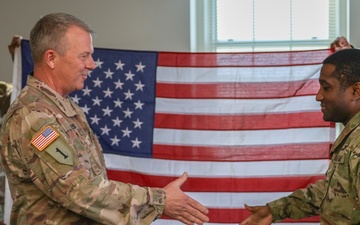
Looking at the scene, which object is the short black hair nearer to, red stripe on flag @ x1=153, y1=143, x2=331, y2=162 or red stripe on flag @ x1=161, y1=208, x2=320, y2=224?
red stripe on flag @ x1=153, y1=143, x2=331, y2=162

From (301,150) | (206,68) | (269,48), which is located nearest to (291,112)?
(301,150)

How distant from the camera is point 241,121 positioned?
14.1 feet

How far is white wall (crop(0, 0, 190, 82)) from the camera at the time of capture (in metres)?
4.95

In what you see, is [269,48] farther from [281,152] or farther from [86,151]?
[86,151]

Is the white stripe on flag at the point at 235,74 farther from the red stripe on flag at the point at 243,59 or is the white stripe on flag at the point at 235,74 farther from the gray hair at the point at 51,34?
the gray hair at the point at 51,34

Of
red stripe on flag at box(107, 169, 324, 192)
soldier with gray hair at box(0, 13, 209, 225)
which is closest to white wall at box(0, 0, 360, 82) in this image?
red stripe on flag at box(107, 169, 324, 192)

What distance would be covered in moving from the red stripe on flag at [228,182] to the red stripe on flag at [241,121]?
0.31 metres

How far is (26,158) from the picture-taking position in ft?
7.68

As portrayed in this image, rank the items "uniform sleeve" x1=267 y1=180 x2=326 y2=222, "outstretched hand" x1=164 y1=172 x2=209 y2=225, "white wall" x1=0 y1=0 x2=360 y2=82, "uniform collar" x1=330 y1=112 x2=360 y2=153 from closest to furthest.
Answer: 1. "outstretched hand" x1=164 y1=172 x2=209 y2=225
2. "uniform collar" x1=330 y1=112 x2=360 y2=153
3. "uniform sleeve" x1=267 y1=180 x2=326 y2=222
4. "white wall" x1=0 y1=0 x2=360 y2=82

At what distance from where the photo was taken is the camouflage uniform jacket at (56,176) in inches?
90.8

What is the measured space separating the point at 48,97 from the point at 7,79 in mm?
2799

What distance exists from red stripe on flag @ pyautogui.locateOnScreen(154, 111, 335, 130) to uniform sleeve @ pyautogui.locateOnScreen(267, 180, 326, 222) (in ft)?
3.49

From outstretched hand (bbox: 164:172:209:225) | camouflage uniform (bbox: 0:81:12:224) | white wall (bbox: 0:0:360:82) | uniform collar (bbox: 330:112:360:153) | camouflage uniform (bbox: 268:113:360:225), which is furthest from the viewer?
white wall (bbox: 0:0:360:82)


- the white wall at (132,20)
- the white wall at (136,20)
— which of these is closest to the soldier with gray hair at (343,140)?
the white wall at (136,20)
